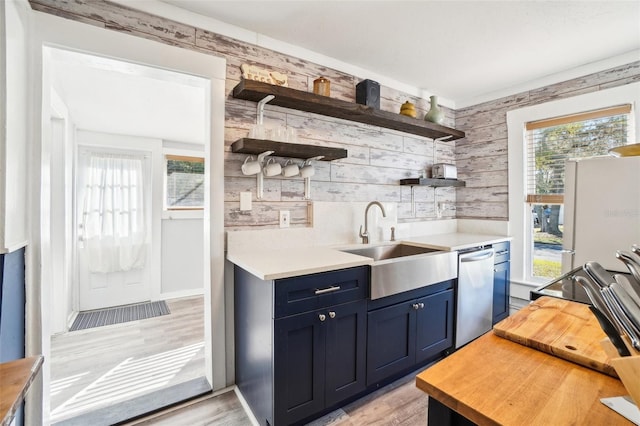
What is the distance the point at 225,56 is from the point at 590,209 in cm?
266

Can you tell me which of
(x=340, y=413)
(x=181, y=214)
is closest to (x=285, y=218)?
(x=340, y=413)

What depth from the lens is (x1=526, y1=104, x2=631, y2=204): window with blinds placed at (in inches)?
94.6

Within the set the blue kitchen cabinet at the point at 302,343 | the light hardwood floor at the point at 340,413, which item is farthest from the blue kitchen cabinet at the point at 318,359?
the light hardwood floor at the point at 340,413

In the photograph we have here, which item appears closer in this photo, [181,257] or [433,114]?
[433,114]

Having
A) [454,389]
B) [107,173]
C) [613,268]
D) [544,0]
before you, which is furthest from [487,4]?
[107,173]

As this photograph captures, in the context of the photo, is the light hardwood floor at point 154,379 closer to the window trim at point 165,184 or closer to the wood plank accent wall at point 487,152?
the window trim at point 165,184

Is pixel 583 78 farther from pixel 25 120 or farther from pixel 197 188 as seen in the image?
pixel 197 188

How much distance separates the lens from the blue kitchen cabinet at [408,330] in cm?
179

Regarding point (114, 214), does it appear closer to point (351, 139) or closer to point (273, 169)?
point (273, 169)

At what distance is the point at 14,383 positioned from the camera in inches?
27.8

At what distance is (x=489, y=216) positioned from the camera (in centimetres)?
317

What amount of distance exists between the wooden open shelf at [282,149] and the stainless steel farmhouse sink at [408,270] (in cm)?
77

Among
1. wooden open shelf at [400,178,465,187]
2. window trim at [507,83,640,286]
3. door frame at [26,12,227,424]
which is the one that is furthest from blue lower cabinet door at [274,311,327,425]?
window trim at [507,83,640,286]

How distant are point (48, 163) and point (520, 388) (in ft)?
7.21
